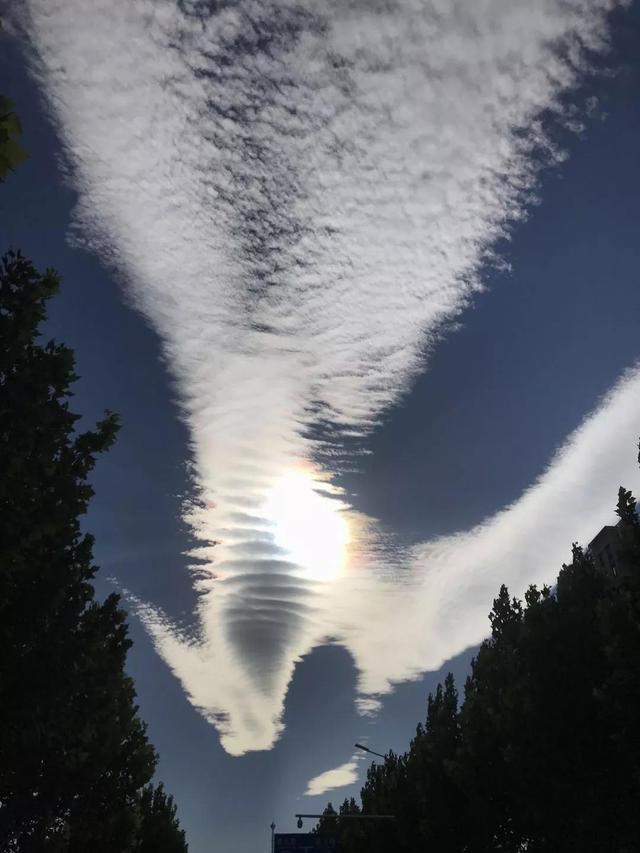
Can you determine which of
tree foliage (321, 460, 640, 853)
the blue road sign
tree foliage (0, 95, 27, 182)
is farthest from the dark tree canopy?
the blue road sign

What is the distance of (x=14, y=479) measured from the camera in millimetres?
11781

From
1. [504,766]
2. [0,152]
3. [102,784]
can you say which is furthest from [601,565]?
[0,152]

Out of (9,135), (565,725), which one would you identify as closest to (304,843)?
(565,725)

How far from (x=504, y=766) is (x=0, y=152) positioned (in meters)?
21.3

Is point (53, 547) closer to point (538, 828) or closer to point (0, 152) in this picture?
point (0, 152)

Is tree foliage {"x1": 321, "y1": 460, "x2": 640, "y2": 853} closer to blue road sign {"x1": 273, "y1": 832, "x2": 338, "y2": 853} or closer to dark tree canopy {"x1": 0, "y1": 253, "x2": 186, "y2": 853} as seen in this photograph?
dark tree canopy {"x1": 0, "y1": 253, "x2": 186, "y2": 853}

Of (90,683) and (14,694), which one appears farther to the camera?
(90,683)

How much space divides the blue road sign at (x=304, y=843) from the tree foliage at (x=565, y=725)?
79.8 ft

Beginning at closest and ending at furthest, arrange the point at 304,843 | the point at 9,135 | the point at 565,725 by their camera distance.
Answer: the point at 9,135
the point at 565,725
the point at 304,843

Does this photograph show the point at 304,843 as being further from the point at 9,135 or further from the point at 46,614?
the point at 9,135

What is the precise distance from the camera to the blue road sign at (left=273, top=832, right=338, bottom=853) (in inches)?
1691

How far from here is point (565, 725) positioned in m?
15.6

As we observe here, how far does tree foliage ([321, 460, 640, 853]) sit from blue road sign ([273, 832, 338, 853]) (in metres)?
24.3

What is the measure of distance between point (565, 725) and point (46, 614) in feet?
41.3
